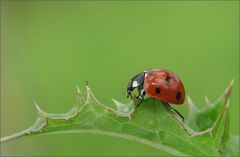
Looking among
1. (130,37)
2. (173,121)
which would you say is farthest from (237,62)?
(173,121)

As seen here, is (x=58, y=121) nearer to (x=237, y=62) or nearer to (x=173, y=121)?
(x=173, y=121)

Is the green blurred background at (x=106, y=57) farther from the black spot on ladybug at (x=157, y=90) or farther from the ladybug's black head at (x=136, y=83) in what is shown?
the black spot on ladybug at (x=157, y=90)

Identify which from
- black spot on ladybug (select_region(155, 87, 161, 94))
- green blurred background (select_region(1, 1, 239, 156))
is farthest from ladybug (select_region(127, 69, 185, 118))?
green blurred background (select_region(1, 1, 239, 156))

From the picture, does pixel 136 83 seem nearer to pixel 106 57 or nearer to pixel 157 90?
pixel 157 90

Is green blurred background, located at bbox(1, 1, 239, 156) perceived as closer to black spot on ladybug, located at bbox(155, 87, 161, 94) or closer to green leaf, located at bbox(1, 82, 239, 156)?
black spot on ladybug, located at bbox(155, 87, 161, 94)

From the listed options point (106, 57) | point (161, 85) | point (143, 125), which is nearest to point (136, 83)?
point (161, 85)
